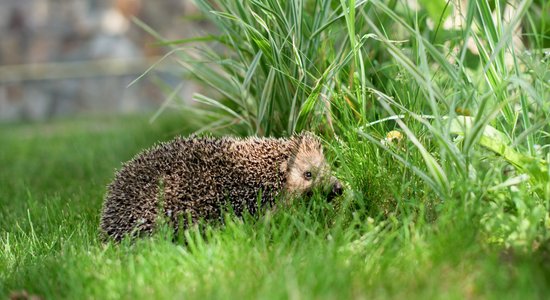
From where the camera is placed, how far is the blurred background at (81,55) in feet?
36.6

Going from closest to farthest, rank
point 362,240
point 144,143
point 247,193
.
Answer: point 362,240, point 247,193, point 144,143

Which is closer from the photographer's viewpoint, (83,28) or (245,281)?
(245,281)

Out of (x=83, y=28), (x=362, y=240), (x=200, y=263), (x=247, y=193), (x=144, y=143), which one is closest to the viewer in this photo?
(x=200, y=263)

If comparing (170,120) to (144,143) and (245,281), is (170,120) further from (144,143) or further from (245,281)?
(245,281)

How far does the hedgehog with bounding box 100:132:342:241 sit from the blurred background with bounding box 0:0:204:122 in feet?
25.6

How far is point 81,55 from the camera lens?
1138 cm

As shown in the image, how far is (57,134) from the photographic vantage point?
8352mm

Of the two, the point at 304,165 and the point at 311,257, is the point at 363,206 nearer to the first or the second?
the point at 304,165

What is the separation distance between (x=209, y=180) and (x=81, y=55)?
8.72m

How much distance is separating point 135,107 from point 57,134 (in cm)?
316

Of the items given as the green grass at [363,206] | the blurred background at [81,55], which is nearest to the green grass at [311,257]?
the green grass at [363,206]

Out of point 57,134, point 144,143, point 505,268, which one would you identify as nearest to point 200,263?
point 505,268

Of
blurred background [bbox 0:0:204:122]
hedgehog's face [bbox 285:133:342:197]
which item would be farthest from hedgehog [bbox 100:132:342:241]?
blurred background [bbox 0:0:204:122]

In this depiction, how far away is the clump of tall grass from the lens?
2.72 m
